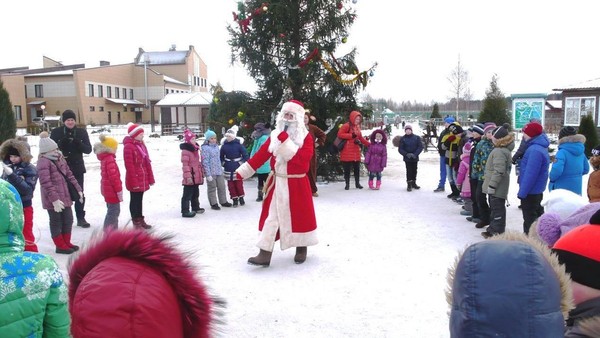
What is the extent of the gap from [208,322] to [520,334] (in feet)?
3.45

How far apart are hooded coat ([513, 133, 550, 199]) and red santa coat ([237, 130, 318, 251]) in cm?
291

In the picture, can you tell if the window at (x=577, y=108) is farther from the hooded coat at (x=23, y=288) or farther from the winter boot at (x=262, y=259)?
the hooded coat at (x=23, y=288)

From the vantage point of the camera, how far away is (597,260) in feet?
5.49

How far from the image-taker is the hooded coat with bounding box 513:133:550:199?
6.21 m

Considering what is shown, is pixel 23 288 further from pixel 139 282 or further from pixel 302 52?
pixel 302 52

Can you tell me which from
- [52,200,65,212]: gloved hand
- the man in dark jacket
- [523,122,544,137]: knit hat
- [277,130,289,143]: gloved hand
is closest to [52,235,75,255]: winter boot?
[52,200,65,212]: gloved hand

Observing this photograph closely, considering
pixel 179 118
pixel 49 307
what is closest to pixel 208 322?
pixel 49 307

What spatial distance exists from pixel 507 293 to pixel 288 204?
450 cm

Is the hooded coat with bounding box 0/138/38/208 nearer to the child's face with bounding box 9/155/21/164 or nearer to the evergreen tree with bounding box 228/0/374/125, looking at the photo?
the child's face with bounding box 9/155/21/164

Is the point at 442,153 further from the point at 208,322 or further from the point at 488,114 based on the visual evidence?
the point at 488,114

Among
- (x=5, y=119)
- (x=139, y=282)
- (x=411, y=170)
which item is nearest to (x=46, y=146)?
(x=139, y=282)

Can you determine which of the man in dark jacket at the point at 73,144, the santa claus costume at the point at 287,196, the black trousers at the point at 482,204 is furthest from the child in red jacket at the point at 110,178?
the black trousers at the point at 482,204

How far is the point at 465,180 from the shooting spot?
8648 mm

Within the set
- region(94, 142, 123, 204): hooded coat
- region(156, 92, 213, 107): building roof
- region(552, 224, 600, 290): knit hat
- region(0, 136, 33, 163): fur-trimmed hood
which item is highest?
region(156, 92, 213, 107): building roof
